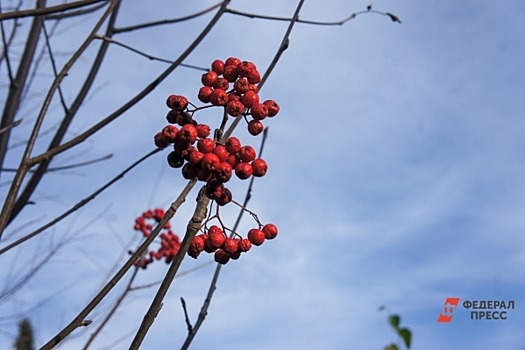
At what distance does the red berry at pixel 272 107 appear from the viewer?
1.25m

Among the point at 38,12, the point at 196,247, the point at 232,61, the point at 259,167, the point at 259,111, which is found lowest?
the point at 196,247

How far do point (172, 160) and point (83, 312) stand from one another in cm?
33

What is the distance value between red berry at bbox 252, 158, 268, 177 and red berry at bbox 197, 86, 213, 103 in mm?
167

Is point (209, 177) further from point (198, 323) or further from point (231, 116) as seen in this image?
point (198, 323)

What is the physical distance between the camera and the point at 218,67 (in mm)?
1268

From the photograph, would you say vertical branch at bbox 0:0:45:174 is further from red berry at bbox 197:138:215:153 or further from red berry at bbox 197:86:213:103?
red berry at bbox 197:138:215:153

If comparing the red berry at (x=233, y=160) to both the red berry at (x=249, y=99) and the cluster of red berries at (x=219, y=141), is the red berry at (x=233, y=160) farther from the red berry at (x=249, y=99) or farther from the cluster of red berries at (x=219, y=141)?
the red berry at (x=249, y=99)

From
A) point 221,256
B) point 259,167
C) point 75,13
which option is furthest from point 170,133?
point 75,13

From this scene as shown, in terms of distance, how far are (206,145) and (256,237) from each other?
0.28 metres

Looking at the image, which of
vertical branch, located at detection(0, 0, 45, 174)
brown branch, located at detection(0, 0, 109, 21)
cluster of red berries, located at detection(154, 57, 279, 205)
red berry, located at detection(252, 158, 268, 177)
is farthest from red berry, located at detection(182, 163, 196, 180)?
vertical branch, located at detection(0, 0, 45, 174)

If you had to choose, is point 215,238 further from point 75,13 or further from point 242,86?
point 75,13

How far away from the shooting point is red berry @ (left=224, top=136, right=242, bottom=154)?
3.74ft

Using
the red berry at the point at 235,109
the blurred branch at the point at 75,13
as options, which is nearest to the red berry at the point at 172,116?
the red berry at the point at 235,109

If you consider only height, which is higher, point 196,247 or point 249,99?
point 249,99
